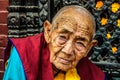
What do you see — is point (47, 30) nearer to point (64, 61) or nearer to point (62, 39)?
point (62, 39)

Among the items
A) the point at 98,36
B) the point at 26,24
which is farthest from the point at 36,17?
the point at 98,36

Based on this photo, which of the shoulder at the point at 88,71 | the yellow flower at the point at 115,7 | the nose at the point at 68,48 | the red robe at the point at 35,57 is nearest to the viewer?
the nose at the point at 68,48

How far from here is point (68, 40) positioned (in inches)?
90.7

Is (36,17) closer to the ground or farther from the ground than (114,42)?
farther from the ground

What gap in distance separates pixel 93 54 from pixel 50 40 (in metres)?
0.79

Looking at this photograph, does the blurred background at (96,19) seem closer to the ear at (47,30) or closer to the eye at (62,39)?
the ear at (47,30)

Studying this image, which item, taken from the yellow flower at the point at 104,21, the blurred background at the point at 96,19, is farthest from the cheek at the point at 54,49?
the yellow flower at the point at 104,21

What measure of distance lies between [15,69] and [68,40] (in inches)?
17.3

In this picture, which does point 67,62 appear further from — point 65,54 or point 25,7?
point 25,7

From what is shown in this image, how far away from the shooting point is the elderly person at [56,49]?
7.57 ft

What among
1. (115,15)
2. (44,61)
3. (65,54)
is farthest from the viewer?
(115,15)

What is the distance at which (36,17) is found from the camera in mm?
3039

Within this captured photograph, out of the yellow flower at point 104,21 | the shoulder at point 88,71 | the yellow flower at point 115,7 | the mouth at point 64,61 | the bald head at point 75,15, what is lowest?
the shoulder at point 88,71

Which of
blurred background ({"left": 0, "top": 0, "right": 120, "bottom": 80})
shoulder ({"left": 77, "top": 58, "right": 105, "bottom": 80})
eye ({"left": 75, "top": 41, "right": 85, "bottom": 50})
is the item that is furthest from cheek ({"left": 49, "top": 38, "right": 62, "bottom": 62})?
blurred background ({"left": 0, "top": 0, "right": 120, "bottom": 80})
